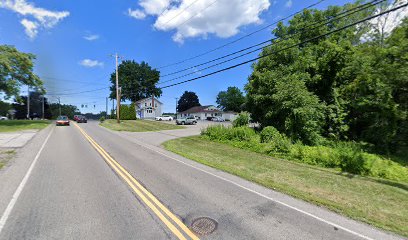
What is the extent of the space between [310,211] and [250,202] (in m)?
1.42

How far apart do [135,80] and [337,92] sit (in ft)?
243

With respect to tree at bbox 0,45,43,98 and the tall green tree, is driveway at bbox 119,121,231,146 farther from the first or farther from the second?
tree at bbox 0,45,43,98

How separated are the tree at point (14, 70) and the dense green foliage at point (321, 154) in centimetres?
3265

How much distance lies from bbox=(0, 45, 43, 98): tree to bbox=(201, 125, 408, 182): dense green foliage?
32645 millimetres

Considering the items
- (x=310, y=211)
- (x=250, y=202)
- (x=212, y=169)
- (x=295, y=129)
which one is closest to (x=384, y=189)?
(x=310, y=211)

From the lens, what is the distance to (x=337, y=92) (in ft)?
64.7

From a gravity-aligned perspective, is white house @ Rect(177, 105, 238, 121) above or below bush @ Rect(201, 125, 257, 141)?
above

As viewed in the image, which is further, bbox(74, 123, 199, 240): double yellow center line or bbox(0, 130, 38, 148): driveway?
bbox(0, 130, 38, 148): driveway

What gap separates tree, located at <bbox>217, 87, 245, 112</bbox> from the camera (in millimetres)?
100919

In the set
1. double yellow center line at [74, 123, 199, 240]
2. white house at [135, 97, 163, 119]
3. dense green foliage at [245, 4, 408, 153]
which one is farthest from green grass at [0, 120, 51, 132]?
white house at [135, 97, 163, 119]

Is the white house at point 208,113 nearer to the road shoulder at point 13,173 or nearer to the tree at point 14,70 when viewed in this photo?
the tree at point 14,70

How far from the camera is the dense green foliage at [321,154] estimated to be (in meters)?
10.4

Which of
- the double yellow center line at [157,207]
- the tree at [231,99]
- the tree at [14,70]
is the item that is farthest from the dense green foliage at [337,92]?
the tree at [231,99]

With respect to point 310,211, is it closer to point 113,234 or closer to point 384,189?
point 384,189
